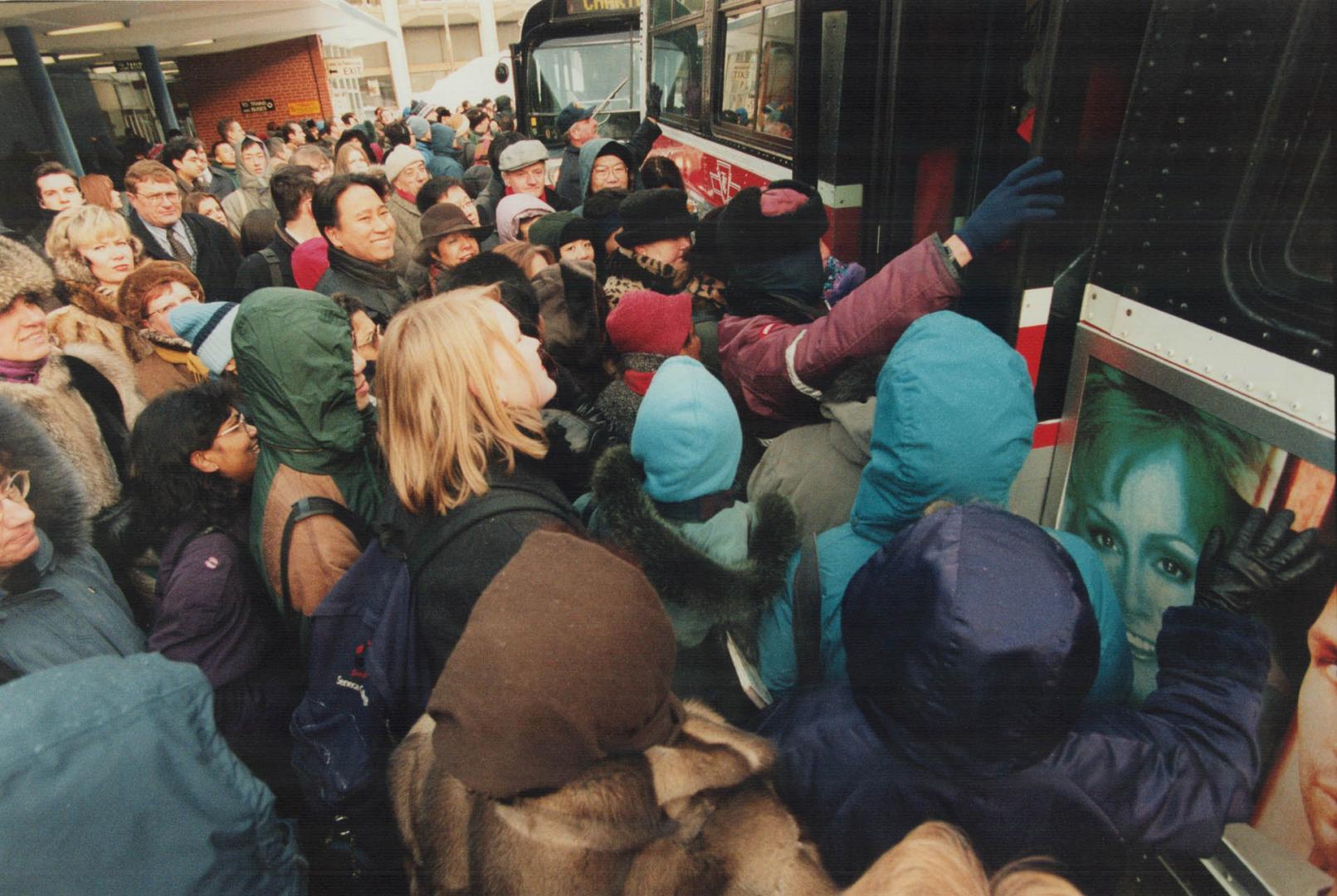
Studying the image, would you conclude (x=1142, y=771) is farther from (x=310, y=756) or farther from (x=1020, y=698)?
(x=310, y=756)

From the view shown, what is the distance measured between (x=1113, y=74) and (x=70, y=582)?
2670 millimetres

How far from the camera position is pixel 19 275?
236cm

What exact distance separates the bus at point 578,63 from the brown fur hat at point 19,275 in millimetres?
7492

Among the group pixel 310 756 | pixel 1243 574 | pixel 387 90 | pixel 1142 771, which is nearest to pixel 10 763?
pixel 310 756

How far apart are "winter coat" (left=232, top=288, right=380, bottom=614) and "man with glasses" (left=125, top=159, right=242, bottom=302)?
2775mm

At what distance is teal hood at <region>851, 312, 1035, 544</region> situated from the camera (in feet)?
4.51

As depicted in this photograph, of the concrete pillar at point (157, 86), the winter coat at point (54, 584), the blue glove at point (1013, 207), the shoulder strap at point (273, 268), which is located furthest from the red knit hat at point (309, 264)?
the concrete pillar at point (157, 86)

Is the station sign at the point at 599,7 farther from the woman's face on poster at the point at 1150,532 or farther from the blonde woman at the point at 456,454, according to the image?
the woman's face on poster at the point at 1150,532

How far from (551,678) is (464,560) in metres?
0.57

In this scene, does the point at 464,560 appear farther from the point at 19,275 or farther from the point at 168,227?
the point at 168,227

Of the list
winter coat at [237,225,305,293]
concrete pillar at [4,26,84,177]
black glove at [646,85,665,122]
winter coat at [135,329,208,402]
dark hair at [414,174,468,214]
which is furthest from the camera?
concrete pillar at [4,26,84,177]

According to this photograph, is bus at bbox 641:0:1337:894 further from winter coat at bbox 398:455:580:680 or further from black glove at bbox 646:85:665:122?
black glove at bbox 646:85:665:122

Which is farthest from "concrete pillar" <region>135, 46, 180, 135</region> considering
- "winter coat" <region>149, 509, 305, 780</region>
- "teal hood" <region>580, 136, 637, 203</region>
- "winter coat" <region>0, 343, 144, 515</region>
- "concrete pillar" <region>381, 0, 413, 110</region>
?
"concrete pillar" <region>381, 0, 413, 110</region>

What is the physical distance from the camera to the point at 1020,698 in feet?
3.36
